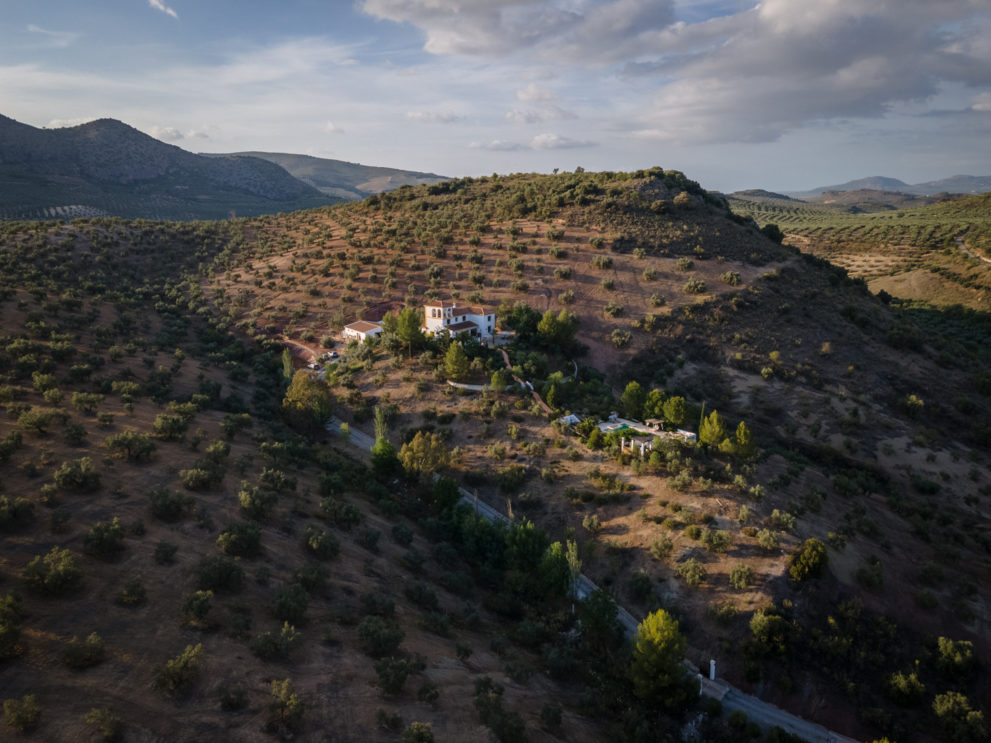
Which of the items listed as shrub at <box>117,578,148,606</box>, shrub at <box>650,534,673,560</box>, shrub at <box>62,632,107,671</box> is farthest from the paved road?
shrub at <box>62,632,107,671</box>

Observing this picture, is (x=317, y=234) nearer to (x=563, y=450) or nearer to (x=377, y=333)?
(x=377, y=333)

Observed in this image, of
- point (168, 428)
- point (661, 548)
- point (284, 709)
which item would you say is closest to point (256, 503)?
point (168, 428)

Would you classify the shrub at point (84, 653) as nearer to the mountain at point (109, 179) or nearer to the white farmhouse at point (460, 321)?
the white farmhouse at point (460, 321)

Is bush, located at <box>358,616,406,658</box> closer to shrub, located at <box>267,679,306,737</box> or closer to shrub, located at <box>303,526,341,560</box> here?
shrub, located at <box>267,679,306,737</box>

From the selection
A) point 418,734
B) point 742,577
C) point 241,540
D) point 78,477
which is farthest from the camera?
point 742,577

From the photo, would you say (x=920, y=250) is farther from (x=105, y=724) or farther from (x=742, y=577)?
(x=105, y=724)

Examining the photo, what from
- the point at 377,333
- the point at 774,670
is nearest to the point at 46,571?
the point at 774,670
